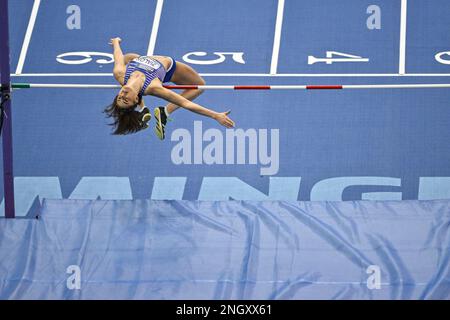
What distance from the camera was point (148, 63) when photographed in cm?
907

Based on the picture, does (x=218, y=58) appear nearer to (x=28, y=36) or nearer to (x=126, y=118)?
(x=28, y=36)

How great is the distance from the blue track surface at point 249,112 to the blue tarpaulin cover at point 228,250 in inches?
56.0

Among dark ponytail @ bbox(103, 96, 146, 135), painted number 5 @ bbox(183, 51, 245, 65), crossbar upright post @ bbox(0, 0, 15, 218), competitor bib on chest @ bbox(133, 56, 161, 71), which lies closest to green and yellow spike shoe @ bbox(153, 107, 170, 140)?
dark ponytail @ bbox(103, 96, 146, 135)

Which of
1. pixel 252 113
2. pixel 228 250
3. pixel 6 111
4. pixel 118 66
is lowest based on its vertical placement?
pixel 228 250

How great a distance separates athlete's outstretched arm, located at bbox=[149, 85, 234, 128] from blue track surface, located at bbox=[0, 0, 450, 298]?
1.60 meters

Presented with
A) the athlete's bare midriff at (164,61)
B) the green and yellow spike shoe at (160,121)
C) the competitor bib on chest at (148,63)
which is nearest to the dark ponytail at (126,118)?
the green and yellow spike shoe at (160,121)

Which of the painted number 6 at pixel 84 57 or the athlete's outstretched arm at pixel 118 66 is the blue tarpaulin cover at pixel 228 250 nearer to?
the athlete's outstretched arm at pixel 118 66

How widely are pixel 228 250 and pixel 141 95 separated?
4.63 feet

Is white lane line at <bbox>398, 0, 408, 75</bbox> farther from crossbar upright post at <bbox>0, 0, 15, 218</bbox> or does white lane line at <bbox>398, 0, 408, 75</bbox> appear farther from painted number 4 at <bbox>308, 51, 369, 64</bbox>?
crossbar upright post at <bbox>0, 0, 15, 218</bbox>

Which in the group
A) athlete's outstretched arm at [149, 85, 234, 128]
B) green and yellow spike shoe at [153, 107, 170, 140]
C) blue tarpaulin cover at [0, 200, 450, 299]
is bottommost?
blue tarpaulin cover at [0, 200, 450, 299]

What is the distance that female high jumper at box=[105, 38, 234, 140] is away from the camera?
877 centimetres

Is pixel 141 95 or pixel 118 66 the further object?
pixel 118 66

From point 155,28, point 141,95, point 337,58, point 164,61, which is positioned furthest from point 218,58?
point 141,95
